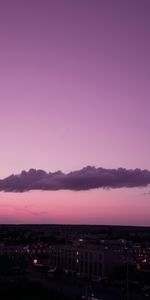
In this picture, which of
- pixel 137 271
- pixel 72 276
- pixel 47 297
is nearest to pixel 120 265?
pixel 137 271

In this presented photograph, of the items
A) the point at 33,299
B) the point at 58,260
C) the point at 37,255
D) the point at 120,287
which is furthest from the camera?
the point at 37,255

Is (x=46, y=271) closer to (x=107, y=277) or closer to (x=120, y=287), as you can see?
(x=107, y=277)

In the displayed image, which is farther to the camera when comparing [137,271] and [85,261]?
[85,261]

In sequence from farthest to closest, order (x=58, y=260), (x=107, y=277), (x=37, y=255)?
(x=37, y=255) → (x=58, y=260) → (x=107, y=277)

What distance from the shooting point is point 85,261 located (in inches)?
3893

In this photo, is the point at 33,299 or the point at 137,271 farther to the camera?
the point at 137,271

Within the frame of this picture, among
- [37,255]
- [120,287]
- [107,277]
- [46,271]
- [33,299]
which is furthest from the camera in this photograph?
[37,255]

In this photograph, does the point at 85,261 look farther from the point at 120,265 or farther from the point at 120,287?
the point at 120,287

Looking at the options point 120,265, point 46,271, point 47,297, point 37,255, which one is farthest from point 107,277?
Answer: point 37,255

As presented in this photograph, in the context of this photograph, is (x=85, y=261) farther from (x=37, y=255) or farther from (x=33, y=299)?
(x=33, y=299)

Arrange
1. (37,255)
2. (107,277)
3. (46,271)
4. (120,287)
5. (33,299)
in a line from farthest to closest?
(37,255) < (46,271) < (107,277) < (120,287) < (33,299)

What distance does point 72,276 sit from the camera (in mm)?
96875

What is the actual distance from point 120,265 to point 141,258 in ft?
48.7

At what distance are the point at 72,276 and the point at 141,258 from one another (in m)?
17.4
